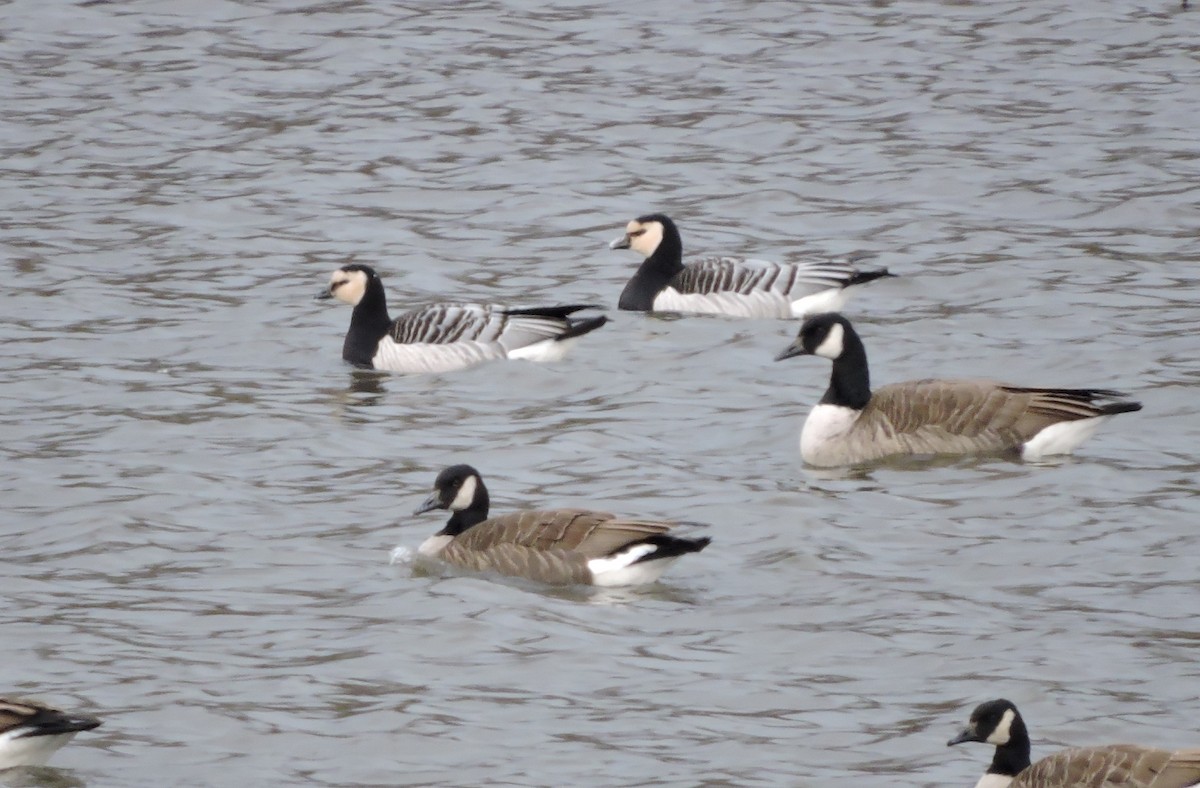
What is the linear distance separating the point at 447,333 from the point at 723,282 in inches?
105

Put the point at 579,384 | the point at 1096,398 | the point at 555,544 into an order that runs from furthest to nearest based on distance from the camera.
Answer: the point at 579,384 → the point at 1096,398 → the point at 555,544

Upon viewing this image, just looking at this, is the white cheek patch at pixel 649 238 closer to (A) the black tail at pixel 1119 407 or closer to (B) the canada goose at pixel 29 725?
(A) the black tail at pixel 1119 407

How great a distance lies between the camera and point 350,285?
1633 cm

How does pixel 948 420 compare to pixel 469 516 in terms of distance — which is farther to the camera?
pixel 948 420

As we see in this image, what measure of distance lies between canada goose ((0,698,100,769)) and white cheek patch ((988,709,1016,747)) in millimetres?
3426

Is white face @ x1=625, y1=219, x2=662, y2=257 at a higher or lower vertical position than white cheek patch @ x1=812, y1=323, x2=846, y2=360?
lower

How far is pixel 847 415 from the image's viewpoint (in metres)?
13.6

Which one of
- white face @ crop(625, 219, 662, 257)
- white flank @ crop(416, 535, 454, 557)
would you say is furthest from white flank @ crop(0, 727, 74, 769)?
white face @ crop(625, 219, 662, 257)

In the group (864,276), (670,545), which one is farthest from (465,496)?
(864,276)

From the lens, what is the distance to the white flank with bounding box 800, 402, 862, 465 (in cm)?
1337

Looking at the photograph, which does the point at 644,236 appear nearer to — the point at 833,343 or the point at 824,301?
the point at 824,301

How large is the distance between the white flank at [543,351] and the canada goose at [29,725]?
26.6 feet

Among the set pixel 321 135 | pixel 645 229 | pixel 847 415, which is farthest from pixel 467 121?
pixel 847 415

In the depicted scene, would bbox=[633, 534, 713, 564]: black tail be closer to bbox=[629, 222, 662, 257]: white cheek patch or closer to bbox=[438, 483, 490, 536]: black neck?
bbox=[438, 483, 490, 536]: black neck
